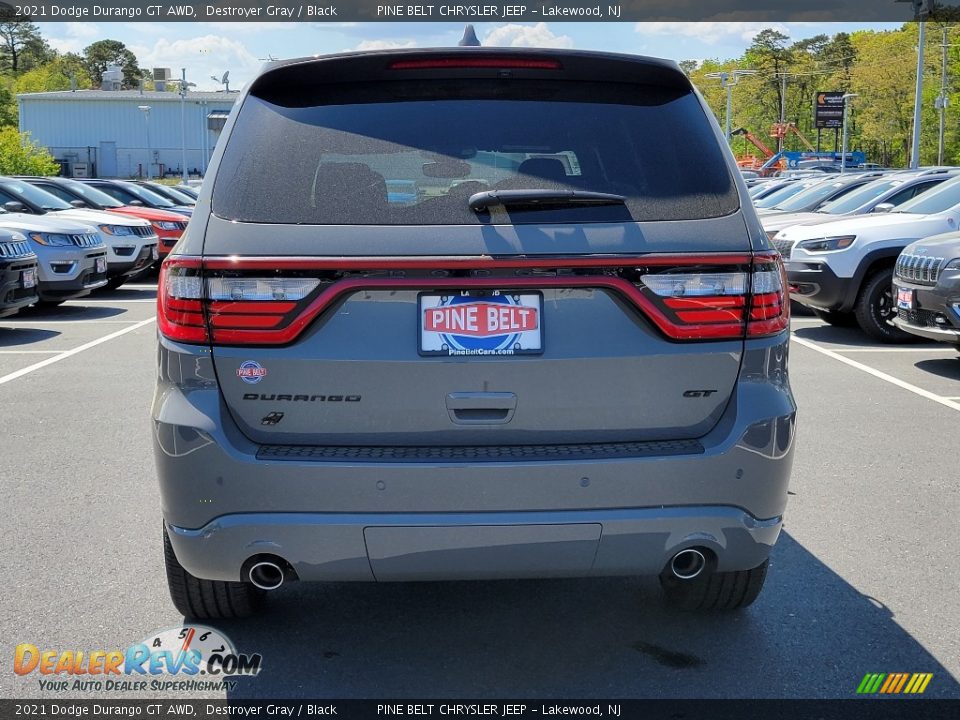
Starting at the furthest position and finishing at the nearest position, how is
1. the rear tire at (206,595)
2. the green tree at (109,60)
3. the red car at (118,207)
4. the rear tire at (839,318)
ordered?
the green tree at (109,60)
the red car at (118,207)
the rear tire at (839,318)
the rear tire at (206,595)

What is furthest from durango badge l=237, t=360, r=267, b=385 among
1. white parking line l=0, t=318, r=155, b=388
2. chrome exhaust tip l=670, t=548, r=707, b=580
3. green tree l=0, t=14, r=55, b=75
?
green tree l=0, t=14, r=55, b=75

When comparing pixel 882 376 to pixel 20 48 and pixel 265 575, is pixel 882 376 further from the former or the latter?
pixel 20 48

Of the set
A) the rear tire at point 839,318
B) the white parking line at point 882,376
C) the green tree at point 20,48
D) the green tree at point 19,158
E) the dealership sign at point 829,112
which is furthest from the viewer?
the green tree at point 20,48

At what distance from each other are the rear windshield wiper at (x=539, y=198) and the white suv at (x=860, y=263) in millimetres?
9201

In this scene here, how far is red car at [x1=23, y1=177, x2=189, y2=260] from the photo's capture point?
18.9 metres

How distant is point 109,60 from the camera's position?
512ft

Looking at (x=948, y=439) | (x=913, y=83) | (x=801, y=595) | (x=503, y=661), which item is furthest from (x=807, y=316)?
(x=913, y=83)

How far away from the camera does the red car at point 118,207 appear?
18.9m

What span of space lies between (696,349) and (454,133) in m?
0.95

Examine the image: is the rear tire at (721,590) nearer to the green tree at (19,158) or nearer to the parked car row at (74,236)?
the parked car row at (74,236)

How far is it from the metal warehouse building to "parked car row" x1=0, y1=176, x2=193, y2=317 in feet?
244

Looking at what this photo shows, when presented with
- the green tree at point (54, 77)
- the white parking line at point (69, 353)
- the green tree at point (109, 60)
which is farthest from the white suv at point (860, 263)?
the green tree at point (109, 60)

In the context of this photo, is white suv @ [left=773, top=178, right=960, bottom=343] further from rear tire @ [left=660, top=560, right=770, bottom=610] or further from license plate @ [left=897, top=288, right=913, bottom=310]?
rear tire @ [left=660, top=560, right=770, bottom=610]

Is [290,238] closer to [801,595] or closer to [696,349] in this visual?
[696,349]
